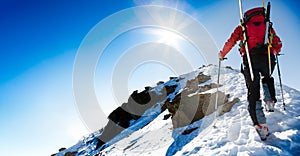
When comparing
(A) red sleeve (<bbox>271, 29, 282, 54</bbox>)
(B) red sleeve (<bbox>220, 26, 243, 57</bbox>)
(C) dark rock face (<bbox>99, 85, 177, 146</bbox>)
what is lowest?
(A) red sleeve (<bbox>271, 29, 282, 54</bbox>)

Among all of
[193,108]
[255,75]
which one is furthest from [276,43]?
[193,108]

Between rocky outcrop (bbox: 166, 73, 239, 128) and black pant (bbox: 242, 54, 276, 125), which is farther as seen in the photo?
rocky outcrop (bbox: 166, 73, 239, 128)

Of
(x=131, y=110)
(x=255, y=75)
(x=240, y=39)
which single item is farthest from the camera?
(x=131, y=110)

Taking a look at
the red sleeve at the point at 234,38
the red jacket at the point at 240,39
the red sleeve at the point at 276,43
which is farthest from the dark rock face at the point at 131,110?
the red sleeve at the point at 276,43

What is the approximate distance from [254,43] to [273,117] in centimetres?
229

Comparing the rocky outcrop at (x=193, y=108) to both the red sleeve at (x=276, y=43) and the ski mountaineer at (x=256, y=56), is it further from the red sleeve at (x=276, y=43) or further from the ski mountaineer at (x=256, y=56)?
the ski mountaineer at (x=256, y=56)

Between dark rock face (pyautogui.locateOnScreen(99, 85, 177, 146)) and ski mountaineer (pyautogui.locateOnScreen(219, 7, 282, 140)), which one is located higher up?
dark rock face (pyautogui.locateOnScreen(99, 85, 177, 146))

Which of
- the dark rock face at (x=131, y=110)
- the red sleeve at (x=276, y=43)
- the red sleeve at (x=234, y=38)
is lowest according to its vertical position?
the red sleeve at (x=276, y=43)

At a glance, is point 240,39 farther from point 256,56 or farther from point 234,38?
point 256,56

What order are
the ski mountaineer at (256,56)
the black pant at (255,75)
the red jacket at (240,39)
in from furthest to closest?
the red jacket at (240,39)
the black pant at (255,75)
the ski mountaineer at (256,56)

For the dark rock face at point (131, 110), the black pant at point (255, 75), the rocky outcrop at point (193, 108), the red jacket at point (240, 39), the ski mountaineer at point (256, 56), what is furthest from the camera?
the dark rock face at point (131, 110)

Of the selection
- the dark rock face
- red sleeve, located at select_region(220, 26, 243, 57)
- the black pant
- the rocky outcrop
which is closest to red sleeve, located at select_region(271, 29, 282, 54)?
the black pant

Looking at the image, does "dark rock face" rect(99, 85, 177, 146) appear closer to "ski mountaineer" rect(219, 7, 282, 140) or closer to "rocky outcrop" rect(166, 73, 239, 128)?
"rocky outcrop" rect(166, 73, 239, 128)

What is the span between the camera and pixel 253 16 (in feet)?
17.6
